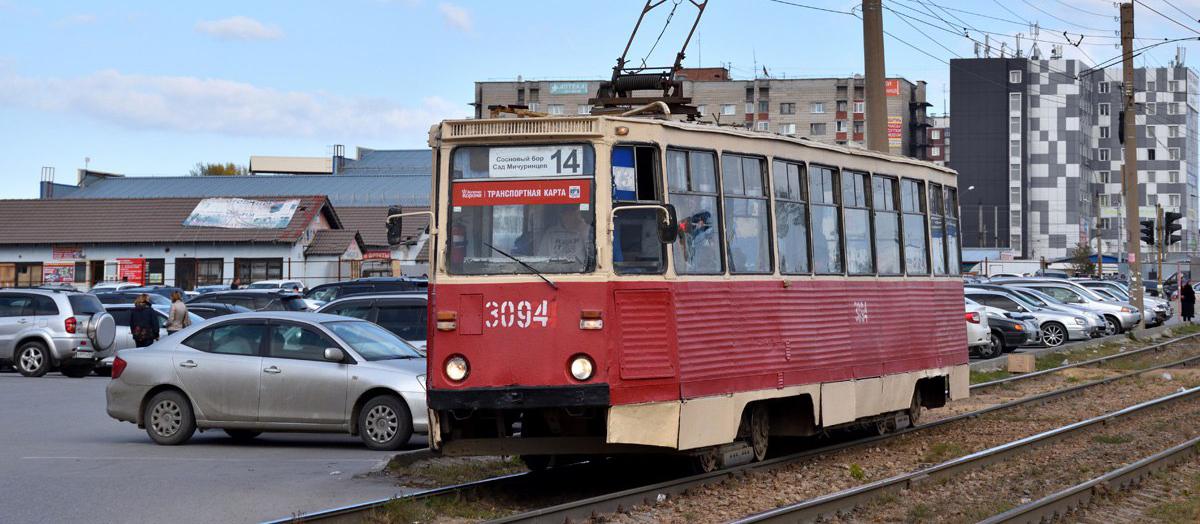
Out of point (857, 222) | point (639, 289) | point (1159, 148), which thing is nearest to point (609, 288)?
point (639, 289)

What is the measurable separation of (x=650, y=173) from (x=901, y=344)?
4850 millimetres

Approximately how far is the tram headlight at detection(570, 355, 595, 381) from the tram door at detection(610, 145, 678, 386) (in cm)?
22

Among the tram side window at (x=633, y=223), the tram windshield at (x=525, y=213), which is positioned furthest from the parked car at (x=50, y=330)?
the tram side window at (x=633, y=223)

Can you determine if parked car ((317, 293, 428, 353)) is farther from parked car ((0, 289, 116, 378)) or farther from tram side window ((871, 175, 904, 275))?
tram side window ((871, 175, 904, 275))

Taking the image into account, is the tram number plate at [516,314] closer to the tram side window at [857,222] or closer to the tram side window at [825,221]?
the tram side window at [825,221]

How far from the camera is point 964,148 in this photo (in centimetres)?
11862

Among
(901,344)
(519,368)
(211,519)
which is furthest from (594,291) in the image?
(901,344)

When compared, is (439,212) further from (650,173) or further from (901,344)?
(901,344)

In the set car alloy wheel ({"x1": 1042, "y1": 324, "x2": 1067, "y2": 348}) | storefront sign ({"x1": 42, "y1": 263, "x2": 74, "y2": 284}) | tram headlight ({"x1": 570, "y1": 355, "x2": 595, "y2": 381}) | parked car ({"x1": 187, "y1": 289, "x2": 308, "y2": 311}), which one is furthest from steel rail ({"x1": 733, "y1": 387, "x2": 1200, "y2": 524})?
storefront sign ({"x1": 42, "y1": 263, "x2": 74, "y2": 284})

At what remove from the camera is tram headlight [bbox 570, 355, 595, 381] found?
9.95 m

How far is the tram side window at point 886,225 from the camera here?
1389cm

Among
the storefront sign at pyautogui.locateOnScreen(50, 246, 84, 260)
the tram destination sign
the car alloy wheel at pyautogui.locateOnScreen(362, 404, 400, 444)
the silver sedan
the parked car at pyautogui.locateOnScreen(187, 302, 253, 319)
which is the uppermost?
the storefront sign at pyautogui.locateOnScreen(50, 246, 84, 260)

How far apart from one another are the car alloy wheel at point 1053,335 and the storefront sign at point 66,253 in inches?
1614

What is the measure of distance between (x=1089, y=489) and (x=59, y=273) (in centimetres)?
5646
